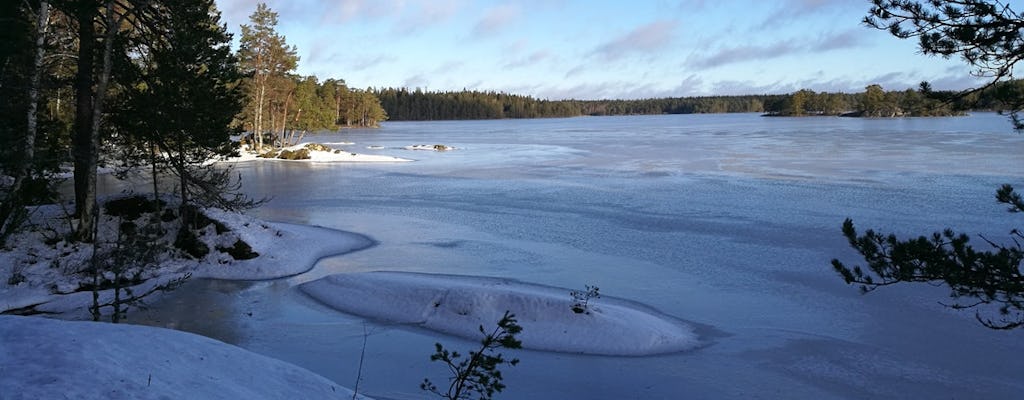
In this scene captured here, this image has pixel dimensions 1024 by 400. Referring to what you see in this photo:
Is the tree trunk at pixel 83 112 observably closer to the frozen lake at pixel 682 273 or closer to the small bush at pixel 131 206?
the small bush at pixel 131 206

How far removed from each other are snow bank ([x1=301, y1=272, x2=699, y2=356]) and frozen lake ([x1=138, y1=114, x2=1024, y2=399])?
1.28 ft

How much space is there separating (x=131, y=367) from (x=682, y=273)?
1100 cm

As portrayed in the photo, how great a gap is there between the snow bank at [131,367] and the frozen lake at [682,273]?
1.99 meters

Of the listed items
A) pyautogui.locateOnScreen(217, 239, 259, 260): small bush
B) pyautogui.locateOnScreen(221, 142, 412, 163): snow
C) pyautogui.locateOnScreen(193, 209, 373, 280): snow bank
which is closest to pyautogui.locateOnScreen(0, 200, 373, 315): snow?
pyautogui.locateOnScreen(193, 209, 373, 280): snow bank

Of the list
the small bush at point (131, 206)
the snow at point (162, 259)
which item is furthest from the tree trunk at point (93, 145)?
the small bush at point (131, 206)

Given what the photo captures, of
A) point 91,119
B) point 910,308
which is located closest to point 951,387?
point 910,308

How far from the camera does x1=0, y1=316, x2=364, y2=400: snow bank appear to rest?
17.1 ft

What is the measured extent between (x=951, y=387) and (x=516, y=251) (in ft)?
31.8

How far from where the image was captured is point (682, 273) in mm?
14727

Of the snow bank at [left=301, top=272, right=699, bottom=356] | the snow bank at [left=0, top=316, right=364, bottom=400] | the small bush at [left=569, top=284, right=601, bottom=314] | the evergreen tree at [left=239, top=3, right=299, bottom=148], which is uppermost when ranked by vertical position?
the evergreen tree at [left=239, top=3, right=299, bottom=148]

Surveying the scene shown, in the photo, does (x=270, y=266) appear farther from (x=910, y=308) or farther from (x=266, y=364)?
(x=910, y=308)

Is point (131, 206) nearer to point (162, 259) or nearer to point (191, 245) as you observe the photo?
point (191, 245)

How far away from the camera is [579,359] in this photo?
1036 cm

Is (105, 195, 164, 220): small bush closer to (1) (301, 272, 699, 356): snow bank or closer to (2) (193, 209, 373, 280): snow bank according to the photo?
(2) (193, 209, 373, 280): snow bank
